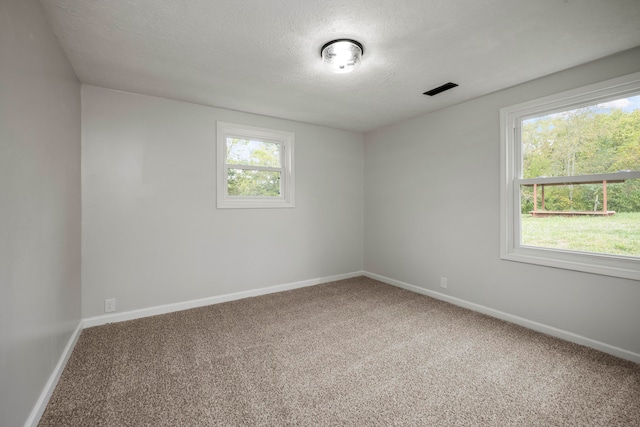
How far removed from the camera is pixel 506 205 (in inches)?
115

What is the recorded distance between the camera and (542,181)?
2.72m

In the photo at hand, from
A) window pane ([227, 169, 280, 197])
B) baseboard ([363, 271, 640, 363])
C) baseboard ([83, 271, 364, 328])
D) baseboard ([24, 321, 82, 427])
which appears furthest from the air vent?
baseboard ([24, 321, 82, 427])

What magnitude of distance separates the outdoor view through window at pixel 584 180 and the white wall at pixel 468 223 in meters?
0.25

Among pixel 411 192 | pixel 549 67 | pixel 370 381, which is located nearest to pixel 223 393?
pixel 370 381

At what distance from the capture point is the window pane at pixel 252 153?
3625 mm

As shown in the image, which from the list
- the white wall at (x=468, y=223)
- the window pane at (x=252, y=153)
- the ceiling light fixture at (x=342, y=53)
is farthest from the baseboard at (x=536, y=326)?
the ceiling light fixture at (x=342, y=53)

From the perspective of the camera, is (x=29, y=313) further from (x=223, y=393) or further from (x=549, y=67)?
(x=549, y=67)

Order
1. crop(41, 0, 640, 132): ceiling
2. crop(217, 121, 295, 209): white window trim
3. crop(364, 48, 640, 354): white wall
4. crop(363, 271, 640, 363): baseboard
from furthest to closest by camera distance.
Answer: crop(217, 121, 295, 209): white window trim
crop(364, 48, 640, 354): white wall
crop(363, 271, 640, 363): baseboard
crop(41, 0, 640, 132): ceiling

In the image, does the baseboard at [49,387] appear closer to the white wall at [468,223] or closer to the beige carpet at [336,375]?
the beige carpet at [336,375]

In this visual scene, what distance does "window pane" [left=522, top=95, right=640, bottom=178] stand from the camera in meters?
2.27

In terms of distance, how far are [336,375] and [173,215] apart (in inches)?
95.5

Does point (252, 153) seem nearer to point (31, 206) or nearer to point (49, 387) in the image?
point (31, 206)

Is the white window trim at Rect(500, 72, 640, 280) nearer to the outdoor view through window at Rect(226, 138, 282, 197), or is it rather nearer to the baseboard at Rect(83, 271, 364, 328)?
the baseboard at Rect(83, 271, 364, 328)

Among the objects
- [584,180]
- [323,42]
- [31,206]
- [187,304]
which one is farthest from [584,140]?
[187,304]
